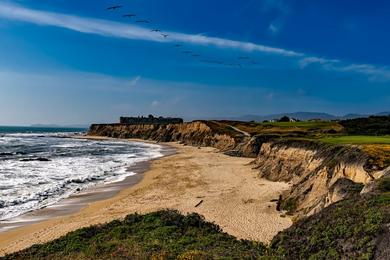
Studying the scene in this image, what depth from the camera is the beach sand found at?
58.0 feet

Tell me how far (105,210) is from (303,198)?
396 inches

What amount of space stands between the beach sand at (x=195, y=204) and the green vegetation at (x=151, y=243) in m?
3.57

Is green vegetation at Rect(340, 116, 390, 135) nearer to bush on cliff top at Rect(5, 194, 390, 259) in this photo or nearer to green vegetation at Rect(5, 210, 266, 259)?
green vegetation at Rect(5, 210, 266, 259)

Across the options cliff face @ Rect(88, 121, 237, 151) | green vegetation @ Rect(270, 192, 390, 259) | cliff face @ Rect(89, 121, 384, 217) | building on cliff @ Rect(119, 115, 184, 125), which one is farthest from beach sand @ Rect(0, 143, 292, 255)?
building on cliff @ Rect(119, 115, 184, 125)

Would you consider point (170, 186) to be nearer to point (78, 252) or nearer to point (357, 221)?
point (78, 252)

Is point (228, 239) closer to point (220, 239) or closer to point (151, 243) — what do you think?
point (220, 239)

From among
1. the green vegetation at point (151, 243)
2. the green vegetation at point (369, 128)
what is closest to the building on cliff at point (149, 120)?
the green vegetation at point (369, 128)

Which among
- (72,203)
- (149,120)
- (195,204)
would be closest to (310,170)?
(195,204)

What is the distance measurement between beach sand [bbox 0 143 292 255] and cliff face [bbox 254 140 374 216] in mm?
1162

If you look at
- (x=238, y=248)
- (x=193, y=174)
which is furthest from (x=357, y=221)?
(x=193, y=174)

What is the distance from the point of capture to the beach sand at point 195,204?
58.0ft

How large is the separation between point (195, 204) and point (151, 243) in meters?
11.4

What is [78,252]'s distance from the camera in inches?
470

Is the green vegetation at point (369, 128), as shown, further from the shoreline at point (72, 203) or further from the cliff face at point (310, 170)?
the shoreline at point (72, 203)
